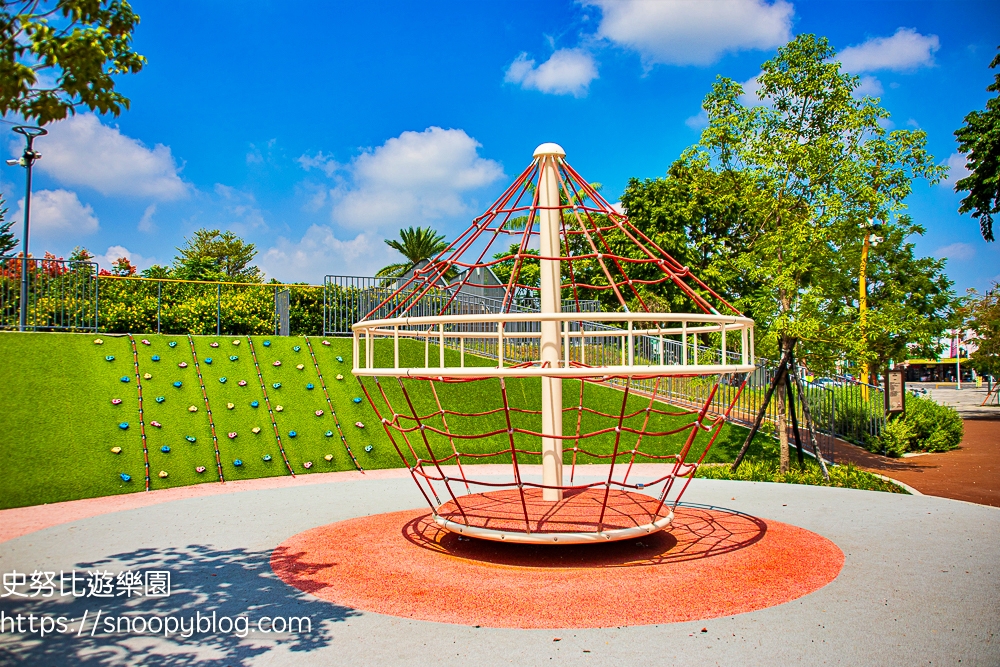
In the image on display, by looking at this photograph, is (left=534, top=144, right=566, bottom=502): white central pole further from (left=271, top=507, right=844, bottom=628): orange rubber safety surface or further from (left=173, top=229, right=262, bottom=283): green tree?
(left=173, top=229, right=262, bottom=283): green tree

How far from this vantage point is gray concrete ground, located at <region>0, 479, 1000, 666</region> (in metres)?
3.97

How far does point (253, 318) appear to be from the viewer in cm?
2128

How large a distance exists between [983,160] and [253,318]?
2814 cm

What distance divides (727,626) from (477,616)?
167 centimetres

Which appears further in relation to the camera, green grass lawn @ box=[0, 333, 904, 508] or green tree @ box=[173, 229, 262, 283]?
green tree @ box=[173, 229, 262, 283]

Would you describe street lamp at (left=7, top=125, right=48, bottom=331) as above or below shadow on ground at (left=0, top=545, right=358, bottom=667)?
above

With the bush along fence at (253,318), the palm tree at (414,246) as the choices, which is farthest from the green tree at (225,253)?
the bush along fence at (253,318)

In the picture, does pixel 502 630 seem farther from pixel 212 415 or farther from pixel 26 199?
pixel 26 199

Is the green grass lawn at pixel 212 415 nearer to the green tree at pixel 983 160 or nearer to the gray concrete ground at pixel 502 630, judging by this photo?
the gray concrete ground at pixel 502 630

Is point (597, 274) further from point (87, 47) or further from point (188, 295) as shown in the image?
point (87, 47)

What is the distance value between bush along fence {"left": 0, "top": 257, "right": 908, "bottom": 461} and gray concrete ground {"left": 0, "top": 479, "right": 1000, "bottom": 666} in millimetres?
7850

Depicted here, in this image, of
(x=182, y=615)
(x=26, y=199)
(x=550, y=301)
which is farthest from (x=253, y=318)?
(x=182, y=615)

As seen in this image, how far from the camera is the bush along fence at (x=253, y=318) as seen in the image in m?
14.3

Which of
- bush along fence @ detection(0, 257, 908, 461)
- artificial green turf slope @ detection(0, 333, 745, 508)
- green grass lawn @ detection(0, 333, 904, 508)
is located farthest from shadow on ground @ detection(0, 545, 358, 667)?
bush along fence @ detection(0, 257, 908, 461)
